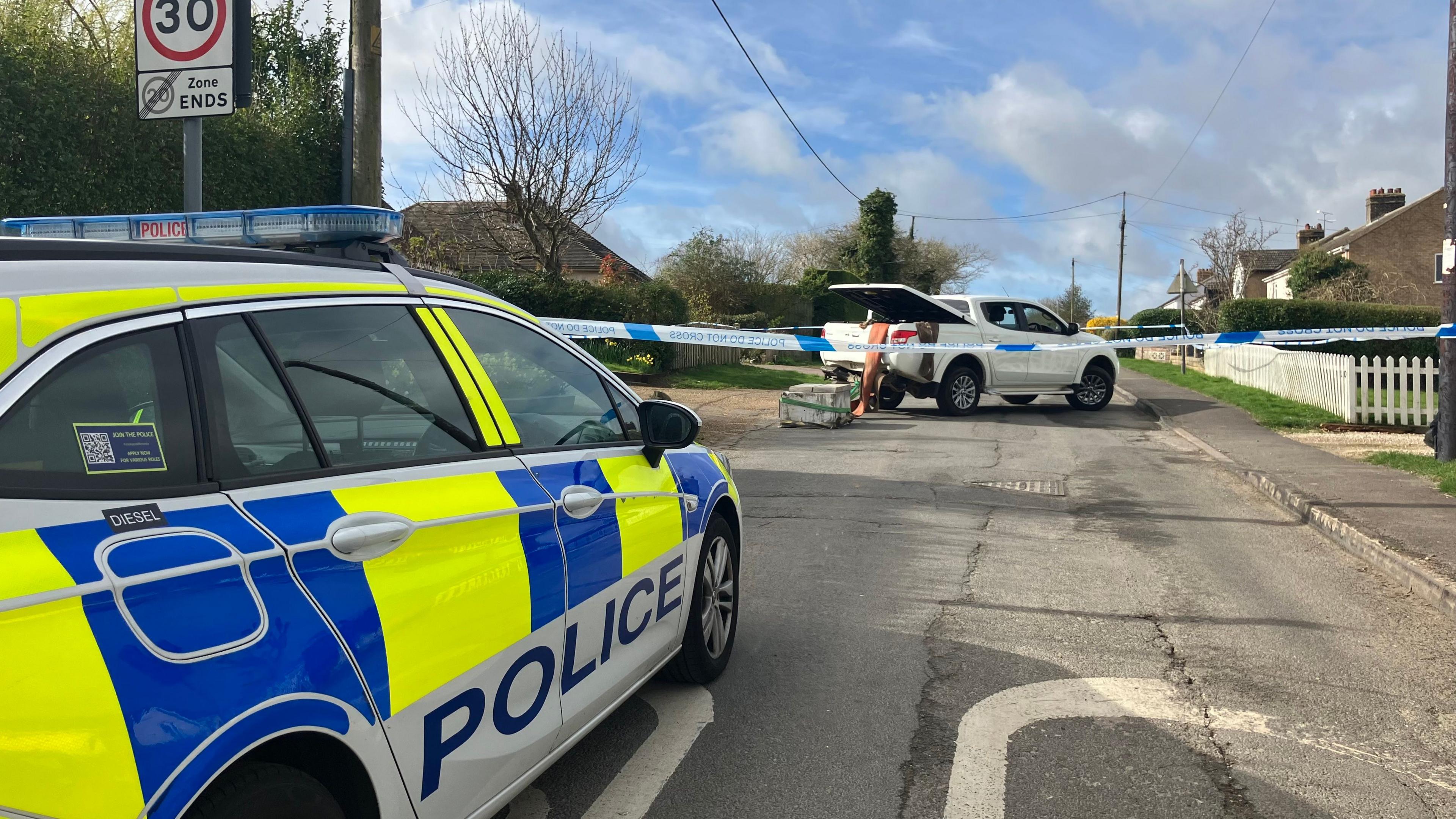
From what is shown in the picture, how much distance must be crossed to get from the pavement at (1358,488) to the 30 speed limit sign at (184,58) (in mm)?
7375

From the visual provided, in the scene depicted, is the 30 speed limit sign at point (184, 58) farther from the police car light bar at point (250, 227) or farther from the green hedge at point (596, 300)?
the green hedge at point (596, 300)

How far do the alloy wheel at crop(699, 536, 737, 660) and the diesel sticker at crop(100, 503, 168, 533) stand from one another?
8.89 ft

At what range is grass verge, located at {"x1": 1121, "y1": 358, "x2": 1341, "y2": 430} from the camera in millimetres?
15781

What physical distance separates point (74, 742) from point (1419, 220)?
55037 mm

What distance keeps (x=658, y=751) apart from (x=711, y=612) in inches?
31.6

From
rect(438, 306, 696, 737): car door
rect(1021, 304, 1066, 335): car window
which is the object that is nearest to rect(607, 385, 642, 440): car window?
rect(438, 306, 696, 737): car door

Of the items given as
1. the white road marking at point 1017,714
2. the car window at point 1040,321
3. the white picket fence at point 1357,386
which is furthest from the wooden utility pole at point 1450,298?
the white road marking at point 1017,714

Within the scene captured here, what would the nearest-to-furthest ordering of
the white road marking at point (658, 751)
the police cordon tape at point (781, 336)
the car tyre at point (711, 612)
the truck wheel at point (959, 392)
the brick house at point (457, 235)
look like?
the white road marking at point (658, 751) → the car tyre at point (711, 612) → the police cordon tape at point (781, 336) → the truck wheel at point (959, 392) → the brick house at point (457, 235)

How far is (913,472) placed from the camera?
11.4 meters

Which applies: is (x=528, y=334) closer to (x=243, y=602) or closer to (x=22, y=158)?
(x=243, y=602)

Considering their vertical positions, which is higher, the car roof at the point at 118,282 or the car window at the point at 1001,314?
the car window at the point at 1001,314

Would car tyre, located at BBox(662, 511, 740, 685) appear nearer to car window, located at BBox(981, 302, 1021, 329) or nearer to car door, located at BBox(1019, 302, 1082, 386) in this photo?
car window, located at BBox(981, 302, 1021, 329)

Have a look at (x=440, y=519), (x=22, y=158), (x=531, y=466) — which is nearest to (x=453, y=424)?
(x=531, y=466)

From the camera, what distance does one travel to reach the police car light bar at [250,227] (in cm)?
338
